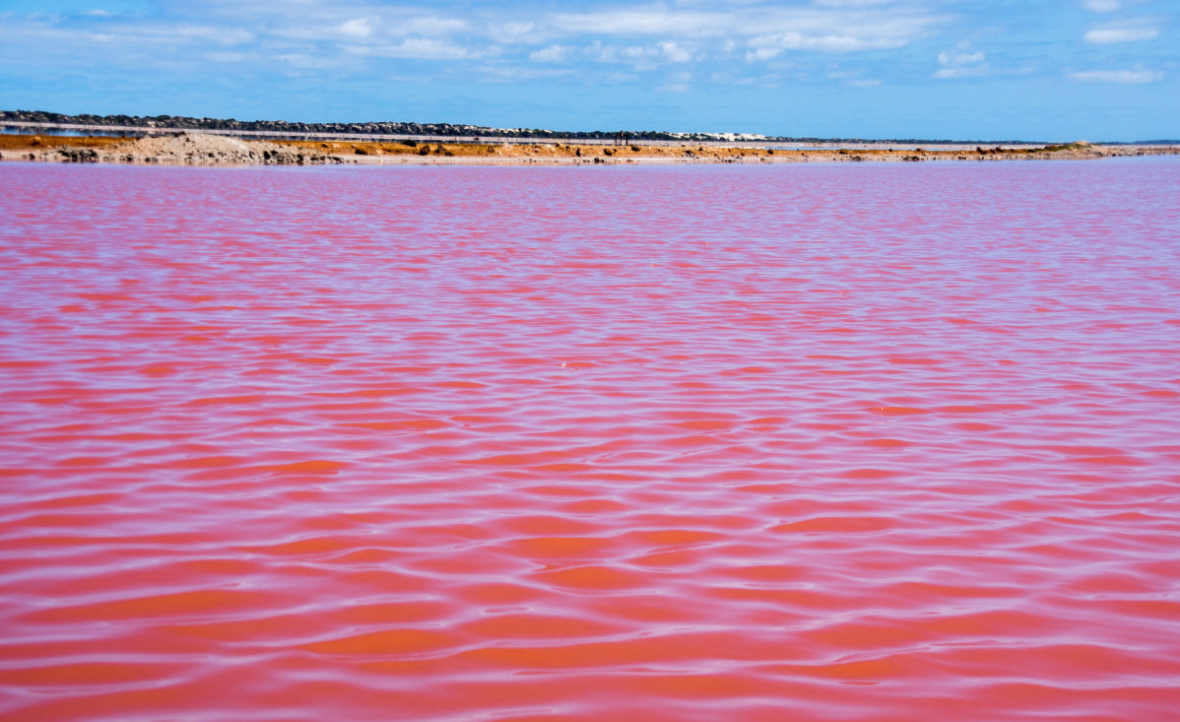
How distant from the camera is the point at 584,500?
5.21 metres

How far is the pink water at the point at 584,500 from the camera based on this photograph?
356 cm

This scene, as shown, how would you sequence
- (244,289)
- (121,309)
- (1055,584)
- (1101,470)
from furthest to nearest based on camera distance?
1. (244,289)
2. (121,309)
3. (1101,470)
4. (1055,584)

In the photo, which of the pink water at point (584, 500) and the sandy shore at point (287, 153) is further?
the sandy shore at point (287, 153)

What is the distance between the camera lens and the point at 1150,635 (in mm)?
3918

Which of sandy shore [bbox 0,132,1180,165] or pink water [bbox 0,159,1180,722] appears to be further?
sandy shore [bbox 0,132,1180,165]

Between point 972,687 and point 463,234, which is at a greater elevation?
point 463,234

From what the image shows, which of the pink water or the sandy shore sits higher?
the sandy shore

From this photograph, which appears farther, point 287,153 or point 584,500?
point 287,153

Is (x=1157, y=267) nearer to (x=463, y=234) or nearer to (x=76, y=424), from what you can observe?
(x=463, y=234)

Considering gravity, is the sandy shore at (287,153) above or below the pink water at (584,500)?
above

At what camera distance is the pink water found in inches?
140

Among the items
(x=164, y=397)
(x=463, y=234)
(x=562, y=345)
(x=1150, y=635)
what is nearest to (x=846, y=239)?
(x=463, y=234)

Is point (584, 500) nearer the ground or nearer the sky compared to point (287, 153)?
nearer the ground

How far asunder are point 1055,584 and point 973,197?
2965 centimetres
